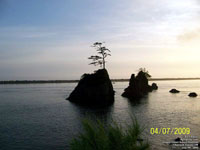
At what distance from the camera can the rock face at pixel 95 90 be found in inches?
3073

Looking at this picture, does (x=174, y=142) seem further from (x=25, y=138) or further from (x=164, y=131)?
(x=25, y=138)

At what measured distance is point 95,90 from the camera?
7794 centimetres

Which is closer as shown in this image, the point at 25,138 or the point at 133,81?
the point at 25,138

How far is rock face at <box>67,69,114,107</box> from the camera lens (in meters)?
78.1

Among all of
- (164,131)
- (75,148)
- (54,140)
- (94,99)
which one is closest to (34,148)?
(54,140)

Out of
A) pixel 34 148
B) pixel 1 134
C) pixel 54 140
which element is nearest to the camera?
pixel 34 148

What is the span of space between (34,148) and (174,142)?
19.7 meters

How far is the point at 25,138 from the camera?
29859 millimetres
